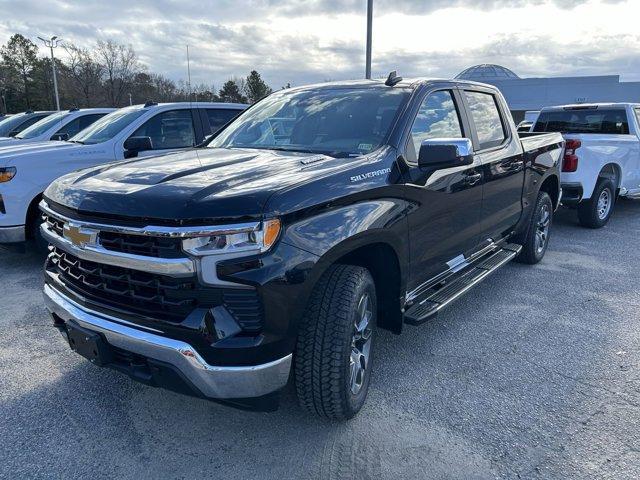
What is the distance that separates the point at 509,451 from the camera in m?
2.61

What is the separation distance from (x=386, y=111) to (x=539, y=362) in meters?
2.11

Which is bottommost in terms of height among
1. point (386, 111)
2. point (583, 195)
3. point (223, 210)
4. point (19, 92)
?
point (583, 195)

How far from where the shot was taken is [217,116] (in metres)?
7.21

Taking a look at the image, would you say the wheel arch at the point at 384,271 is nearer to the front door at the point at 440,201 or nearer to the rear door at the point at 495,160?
the front door at the point at 440,201

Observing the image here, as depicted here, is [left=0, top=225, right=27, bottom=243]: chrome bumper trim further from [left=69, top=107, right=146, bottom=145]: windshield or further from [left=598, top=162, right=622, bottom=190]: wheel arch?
[left=598, top=162, right=622, bottom=190]: wheel arch

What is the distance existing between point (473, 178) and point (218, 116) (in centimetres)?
447

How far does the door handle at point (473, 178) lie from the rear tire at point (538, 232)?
186 centimetres

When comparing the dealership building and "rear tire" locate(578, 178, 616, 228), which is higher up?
the dealership building

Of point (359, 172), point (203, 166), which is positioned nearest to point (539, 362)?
point (359, 172)

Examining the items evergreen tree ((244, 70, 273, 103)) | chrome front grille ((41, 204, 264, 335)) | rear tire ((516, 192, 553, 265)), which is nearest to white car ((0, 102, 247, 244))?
chrome front grille ((41, 204, 264, 335))

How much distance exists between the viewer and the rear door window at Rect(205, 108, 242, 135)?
7125 mm

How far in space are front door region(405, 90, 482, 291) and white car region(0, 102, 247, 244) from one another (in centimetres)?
267

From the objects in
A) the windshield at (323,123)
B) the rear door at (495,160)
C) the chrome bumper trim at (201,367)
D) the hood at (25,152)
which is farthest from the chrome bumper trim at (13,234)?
the rear door at (495,160)

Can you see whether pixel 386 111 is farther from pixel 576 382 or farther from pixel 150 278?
pixel 576 382
